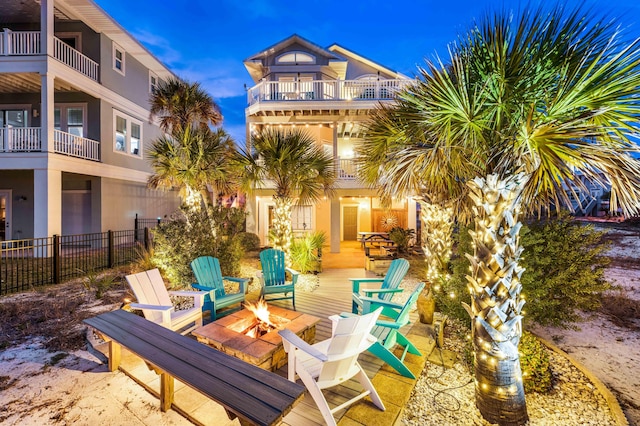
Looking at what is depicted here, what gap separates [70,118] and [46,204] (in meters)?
4.95

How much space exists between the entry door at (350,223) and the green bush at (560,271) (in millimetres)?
12001

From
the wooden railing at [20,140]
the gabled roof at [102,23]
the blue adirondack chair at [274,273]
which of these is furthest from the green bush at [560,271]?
the gabled roof at [102,23]

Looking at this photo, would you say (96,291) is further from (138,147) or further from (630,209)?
(138,147)

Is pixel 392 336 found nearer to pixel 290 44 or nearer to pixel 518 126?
pixel 518 126

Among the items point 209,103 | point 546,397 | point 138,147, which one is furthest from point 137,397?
point 138,147

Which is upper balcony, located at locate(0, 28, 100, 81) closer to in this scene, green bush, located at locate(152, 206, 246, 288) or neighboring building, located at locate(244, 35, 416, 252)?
neighboring building, located at locate(244, 35, 416, 252)

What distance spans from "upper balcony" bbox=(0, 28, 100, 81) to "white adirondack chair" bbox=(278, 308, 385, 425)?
13.6 meters

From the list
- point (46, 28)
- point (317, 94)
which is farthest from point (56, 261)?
point (317, 94)

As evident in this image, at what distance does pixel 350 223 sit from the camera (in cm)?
1667

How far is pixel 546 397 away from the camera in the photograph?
136 inches

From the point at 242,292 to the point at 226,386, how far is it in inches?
127

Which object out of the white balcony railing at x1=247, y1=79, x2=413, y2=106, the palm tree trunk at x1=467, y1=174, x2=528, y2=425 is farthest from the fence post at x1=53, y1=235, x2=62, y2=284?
the palm tree trunk at x1=467, y1=174, x2=528, y2=425

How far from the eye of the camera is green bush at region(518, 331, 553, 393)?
3.59 metres

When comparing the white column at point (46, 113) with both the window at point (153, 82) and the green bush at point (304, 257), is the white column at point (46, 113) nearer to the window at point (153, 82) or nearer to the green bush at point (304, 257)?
the window at point (153, 82)
